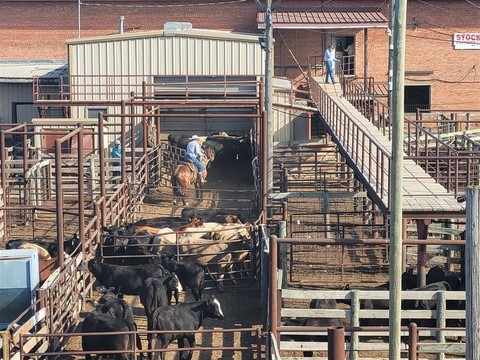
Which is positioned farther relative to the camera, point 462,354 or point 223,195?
point 223,195

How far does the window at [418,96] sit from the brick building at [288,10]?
0.11 meters

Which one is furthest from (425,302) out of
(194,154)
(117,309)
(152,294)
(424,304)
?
(194,154)

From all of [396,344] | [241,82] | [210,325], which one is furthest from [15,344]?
[241,82]

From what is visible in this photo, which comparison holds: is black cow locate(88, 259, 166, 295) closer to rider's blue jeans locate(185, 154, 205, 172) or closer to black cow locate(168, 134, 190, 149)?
rider's blue jeans locate(185, 154, 205, 172)

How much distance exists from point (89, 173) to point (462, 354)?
48.7 feet

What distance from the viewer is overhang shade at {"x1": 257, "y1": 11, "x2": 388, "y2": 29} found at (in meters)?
37.3

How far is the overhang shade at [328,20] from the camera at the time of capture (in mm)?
37312

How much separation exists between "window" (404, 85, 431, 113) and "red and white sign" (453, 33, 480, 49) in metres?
2.17

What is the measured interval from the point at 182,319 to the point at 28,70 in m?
25.7

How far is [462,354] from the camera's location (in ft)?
44.5

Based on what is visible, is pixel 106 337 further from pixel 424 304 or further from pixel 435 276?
pixel 435 276

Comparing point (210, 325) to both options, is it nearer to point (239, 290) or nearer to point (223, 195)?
point (239, 290)

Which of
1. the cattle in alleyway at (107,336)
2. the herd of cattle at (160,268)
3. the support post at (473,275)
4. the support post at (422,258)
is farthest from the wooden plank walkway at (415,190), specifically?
the support post at (473,275)

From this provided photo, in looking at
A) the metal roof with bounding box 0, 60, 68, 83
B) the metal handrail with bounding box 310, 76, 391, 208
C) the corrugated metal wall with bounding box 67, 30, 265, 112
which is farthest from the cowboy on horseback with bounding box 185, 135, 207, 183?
the metal roof with bounding box 0, 60, 68, 83
